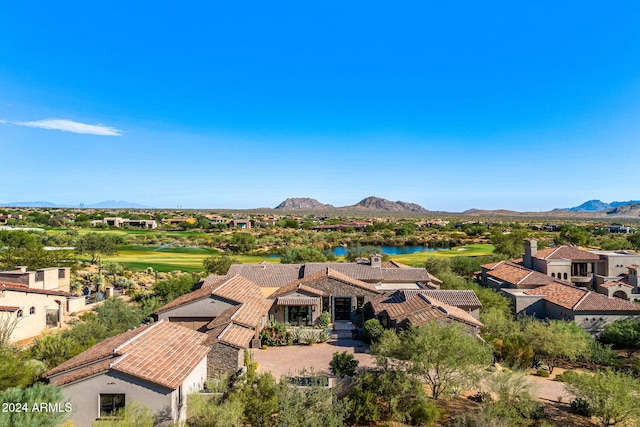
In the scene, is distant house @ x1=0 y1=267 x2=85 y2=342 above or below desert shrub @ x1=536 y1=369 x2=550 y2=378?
above

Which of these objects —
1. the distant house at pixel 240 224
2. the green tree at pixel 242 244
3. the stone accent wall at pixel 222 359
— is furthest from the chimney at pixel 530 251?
the distant house at pixel 240 224

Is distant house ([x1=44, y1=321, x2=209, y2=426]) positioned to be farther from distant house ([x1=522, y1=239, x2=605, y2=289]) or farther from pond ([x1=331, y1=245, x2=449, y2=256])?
pond ([x1=331, y1=245, x2=449, y2=256])

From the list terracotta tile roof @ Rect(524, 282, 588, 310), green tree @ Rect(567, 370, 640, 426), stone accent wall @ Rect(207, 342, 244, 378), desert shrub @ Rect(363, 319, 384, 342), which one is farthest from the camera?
terracotta tile roof @ Rect(524, 282, 588, 310)

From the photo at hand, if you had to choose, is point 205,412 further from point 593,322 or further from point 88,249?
point 88,249

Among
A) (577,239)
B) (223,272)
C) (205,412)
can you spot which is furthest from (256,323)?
(577,239)

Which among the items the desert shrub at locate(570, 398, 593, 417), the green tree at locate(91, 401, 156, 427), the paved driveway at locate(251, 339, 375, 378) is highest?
the green tree at locate(91, 401, 156, 427)

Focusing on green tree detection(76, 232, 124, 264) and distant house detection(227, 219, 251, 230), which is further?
distant house detection(227, 219, 251, 230)

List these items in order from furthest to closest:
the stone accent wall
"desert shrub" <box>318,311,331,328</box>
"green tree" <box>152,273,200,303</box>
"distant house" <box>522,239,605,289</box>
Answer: "distant house" <box>522,239,605,289</box>, "green tree" <box>152,273,200,303</box>, "desert shrub" <box>318,311,331,328</box>, the stone accent wall

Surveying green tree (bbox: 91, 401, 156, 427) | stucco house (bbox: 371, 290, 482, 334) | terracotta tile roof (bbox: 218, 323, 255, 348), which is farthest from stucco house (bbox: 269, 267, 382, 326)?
green tree (bbox: 91, 401, 156, 427)
